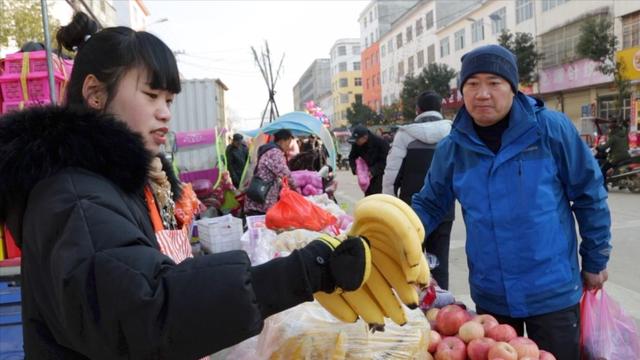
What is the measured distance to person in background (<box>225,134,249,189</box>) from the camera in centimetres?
1037

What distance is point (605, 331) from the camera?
229cm

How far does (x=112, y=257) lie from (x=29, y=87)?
2.89m

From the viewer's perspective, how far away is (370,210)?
1.25 m

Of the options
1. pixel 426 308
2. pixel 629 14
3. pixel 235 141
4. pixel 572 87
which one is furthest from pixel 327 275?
pixel 572 87

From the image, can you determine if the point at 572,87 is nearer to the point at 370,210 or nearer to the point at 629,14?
the point at 629,14

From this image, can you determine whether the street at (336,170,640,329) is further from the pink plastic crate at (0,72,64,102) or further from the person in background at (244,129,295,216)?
the pink plastic crate at (0,72,64,102)

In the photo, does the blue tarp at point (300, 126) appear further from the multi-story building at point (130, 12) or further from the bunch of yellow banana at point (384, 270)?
the multi-story building at point (130, 12)

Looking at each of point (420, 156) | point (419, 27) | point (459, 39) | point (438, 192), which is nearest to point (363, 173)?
point (420, 156)

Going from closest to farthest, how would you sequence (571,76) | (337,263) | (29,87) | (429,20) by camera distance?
(337,263)
(29,87)
(571,76)
(429,20)

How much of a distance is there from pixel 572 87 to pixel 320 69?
8703cm

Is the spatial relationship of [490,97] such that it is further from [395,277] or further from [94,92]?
[94,92]

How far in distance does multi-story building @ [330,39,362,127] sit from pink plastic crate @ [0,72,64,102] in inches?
3080

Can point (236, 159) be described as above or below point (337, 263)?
above

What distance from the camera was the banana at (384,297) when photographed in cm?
125
